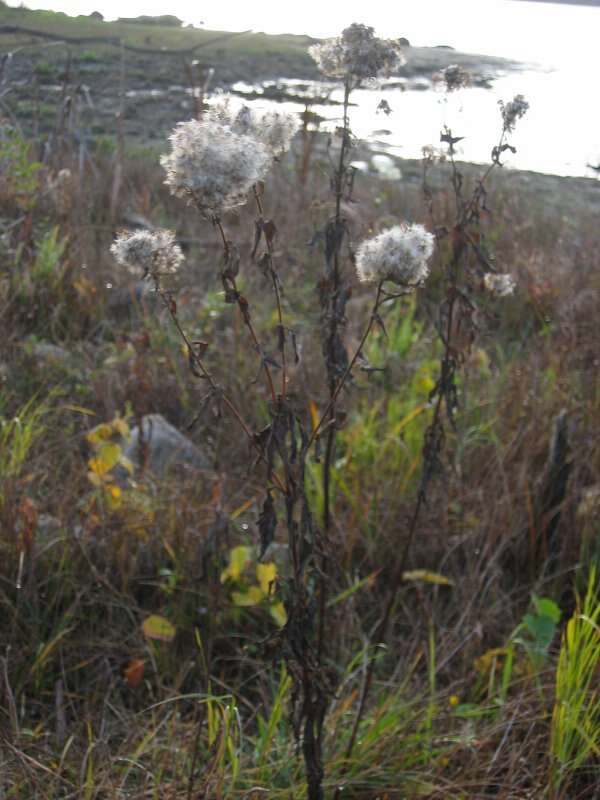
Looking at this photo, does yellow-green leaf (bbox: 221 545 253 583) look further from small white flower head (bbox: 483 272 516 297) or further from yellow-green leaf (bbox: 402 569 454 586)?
small white flower head (bbox: 483 272 516 297)

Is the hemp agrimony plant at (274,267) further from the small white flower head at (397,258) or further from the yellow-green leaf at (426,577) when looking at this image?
the yellow-green leaf at (426,577)

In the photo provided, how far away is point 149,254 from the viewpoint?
4.60ft

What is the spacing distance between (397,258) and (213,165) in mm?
324

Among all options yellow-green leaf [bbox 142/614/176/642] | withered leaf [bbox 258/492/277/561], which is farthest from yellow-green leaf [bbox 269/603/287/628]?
withered leaf [bbox 258/492/277/561]

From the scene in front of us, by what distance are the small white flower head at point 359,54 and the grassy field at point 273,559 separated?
0.77 feet

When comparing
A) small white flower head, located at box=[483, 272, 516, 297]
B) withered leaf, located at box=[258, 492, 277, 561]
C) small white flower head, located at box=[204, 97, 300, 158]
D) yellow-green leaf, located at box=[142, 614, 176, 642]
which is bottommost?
yellow-green leaf, located at box=[142, 614, 176, 642]

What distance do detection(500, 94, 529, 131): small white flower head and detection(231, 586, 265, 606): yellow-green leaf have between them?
4.05ft

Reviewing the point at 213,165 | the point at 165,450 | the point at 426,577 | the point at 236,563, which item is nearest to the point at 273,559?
the point at 236,563

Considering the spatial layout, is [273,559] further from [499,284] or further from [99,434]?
[499,284]

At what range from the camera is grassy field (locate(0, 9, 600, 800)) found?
1909mm

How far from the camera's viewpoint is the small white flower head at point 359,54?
1572mm

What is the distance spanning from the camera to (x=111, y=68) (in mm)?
7234

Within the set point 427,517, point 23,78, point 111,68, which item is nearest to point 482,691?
point 427,517

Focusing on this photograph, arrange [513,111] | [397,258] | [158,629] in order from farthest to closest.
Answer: [158,629], [513,111], [397,258]
